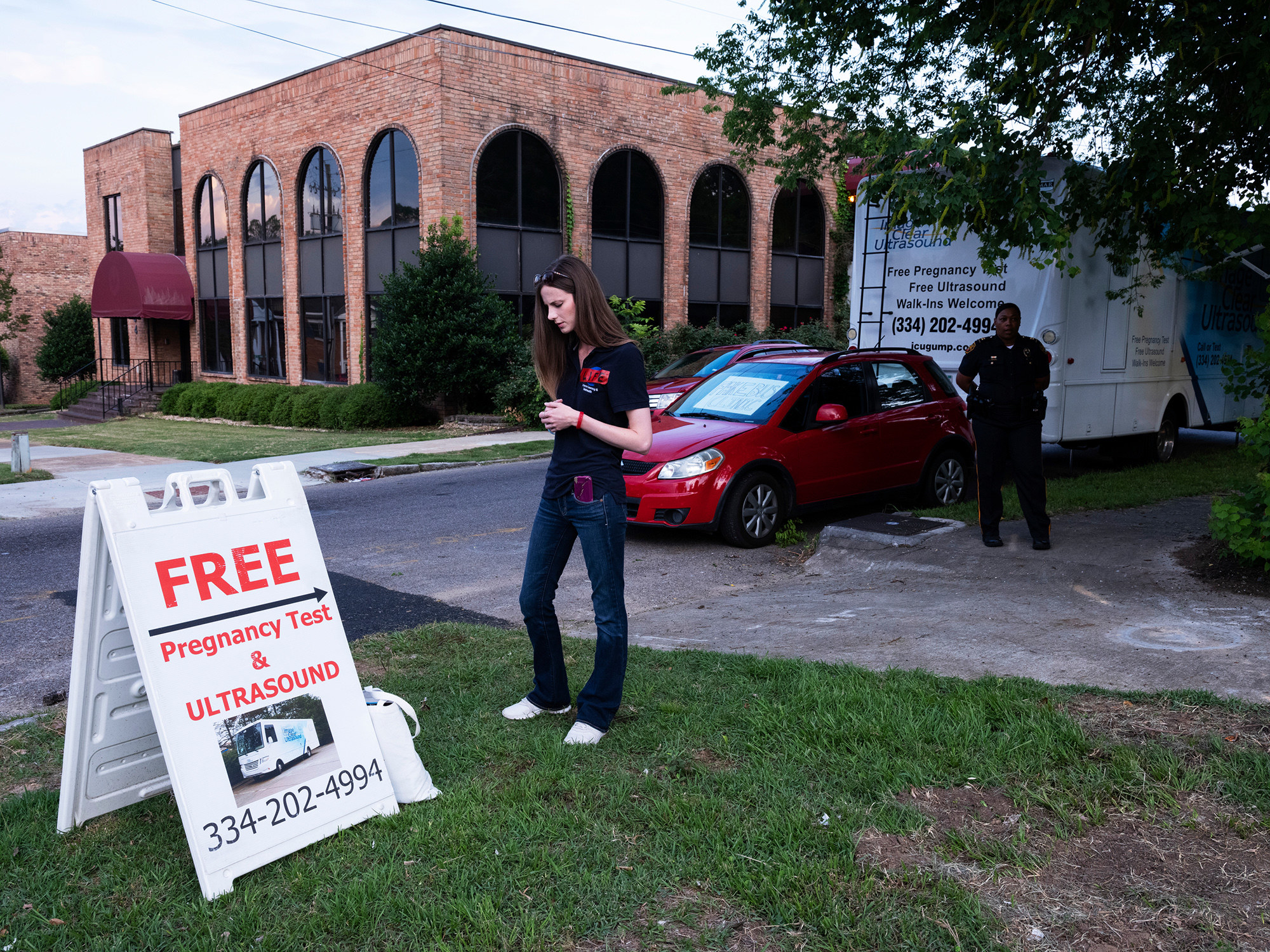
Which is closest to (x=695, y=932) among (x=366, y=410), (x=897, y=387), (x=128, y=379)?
(x=897, y=387)

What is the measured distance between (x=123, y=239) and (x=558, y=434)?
33.4m

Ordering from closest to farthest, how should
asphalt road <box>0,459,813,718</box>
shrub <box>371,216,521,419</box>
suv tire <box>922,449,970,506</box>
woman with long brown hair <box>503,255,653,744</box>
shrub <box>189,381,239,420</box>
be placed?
1. woman with long brown hair <box>503,255,653,744</box>
2. asphalt road <box>0,459,813,718</box>
3. suv tire <box>922,449,970,506</box>
4. shrub <box>371,216,521,419</box>
5. shrub <box>189,381,239,420</box>

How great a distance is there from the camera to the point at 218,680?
3.15 metres

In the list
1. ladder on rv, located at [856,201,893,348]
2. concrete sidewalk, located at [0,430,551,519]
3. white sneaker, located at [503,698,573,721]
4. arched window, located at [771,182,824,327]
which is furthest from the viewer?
arched window, located at [771,182,824,327]

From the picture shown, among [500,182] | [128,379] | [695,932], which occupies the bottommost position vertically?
[695,932]

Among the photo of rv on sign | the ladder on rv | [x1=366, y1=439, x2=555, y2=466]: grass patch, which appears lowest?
[x1=366, y1=439, x2=555, y2=466]: grass patch

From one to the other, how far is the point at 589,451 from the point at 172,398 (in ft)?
91.6

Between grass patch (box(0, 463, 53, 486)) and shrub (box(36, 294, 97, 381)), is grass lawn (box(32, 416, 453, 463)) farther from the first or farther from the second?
shrub (box(36, 294, 97, 381))

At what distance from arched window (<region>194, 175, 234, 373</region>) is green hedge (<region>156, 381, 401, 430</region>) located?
1.19 meters

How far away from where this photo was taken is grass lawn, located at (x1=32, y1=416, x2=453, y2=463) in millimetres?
16422

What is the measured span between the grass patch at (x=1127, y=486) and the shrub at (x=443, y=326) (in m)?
11.2

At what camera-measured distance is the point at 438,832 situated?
3.26 meters

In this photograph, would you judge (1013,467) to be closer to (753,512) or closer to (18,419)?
(753,512)

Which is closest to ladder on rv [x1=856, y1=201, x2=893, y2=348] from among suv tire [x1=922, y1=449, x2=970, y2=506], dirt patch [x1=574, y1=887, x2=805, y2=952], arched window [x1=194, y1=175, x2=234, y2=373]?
suv tire [x1=922, y1=449, x2=970, y2=506]
